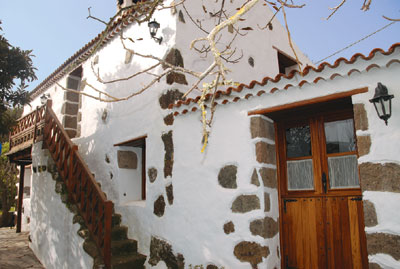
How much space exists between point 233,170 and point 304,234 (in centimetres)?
107

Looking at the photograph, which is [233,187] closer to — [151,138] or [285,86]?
[285,86]

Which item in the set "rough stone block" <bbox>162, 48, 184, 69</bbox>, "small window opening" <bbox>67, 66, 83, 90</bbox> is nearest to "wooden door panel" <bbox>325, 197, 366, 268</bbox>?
"rough stone block" <bbox>162, 48, 184, 69</bbox>

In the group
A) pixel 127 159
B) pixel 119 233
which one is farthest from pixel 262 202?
pixel 127 159

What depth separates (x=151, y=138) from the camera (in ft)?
15.6

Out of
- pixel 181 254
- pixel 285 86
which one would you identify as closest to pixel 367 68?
pixel 285 86

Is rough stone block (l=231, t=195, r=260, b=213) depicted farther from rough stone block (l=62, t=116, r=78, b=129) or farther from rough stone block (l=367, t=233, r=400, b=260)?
rough stone block (l=62, t=116, r=78, b=129)

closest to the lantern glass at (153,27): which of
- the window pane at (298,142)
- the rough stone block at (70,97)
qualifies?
the window pane at (298,142)

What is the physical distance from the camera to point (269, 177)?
3.40m

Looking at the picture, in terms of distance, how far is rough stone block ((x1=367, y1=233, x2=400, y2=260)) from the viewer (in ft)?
7.97

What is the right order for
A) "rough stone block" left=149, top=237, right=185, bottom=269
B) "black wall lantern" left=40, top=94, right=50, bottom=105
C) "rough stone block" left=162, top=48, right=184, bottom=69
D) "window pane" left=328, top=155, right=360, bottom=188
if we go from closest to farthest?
1. "window pane" left=328, top=155, right=360, bottom=188
2. "rough stone block" left=149, top=237, right=185, bottom=269
3. "rough stone block" left=162, top=48, right=184, bottom=69
4. "black wall lantern" left=40, top=94, right=50, bottom=105

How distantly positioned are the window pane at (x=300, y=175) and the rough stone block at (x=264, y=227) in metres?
0.52

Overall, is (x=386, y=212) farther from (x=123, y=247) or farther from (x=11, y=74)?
(x=11, y=74)

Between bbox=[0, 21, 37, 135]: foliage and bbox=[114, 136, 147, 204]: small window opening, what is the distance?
285 centimetres

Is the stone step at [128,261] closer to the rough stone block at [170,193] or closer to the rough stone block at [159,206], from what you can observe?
the rough stone block at [159,206]
